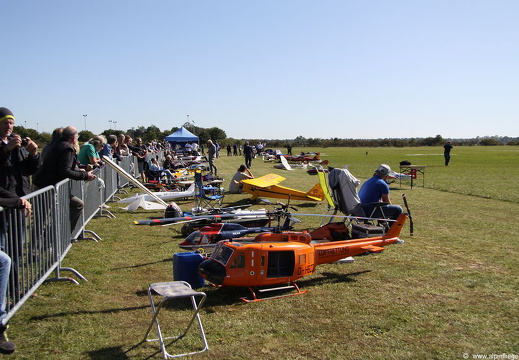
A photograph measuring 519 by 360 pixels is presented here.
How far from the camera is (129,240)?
8.95 m

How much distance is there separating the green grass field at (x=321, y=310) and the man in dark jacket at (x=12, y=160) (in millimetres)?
1501

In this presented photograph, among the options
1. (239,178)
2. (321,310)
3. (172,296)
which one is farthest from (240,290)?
(239,178)

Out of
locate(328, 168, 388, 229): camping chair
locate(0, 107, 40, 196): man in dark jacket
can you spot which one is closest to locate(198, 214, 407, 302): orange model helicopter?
locate(328, 168, 388, 229): camping chair

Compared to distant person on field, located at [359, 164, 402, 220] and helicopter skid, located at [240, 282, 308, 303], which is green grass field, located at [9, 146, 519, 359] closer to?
helicopter skid, located at [240, 282, 308, 303]

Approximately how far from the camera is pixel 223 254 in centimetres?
585

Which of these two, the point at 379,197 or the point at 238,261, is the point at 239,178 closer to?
the point at 379,197

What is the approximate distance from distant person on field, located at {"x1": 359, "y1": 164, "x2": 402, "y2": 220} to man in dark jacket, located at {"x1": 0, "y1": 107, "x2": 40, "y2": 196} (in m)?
6.09

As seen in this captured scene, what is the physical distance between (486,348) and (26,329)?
493 centimetres

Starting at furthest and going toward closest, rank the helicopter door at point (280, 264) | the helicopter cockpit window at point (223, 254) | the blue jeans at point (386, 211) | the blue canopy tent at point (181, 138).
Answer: the blue canopy tent at point (181, 138)
the blue jeans at point (386, 211)
the helicopter door at point (280, 264)
the helicopter cockpit window at point (223, 254)

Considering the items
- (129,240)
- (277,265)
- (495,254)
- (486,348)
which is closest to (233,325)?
(277,265)

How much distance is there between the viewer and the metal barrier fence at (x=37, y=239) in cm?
440

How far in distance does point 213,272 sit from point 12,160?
2993mm

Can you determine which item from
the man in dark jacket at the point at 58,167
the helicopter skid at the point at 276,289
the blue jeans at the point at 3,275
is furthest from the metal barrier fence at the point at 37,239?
the helicopter skid at the point at 276,289

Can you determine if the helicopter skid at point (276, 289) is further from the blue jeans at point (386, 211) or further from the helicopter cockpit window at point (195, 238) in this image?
the blue jeans at point (386, 211)
